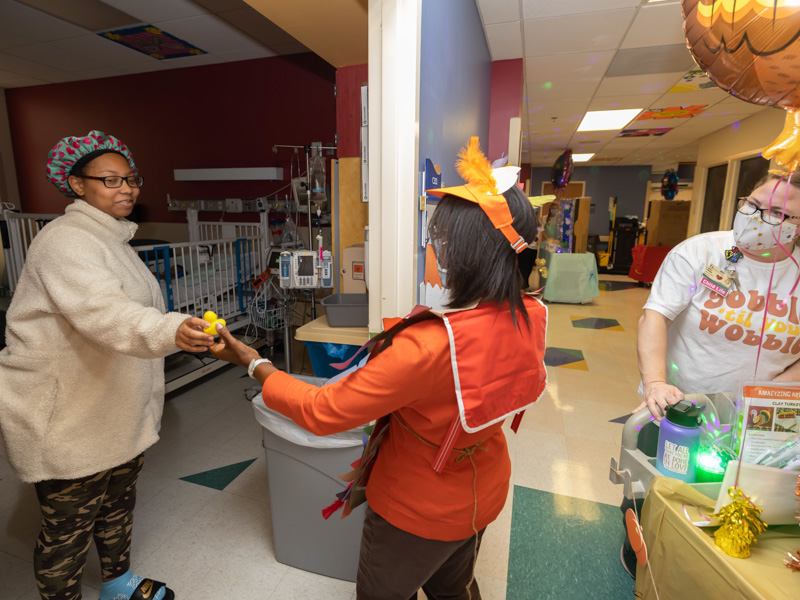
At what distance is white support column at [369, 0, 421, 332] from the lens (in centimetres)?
156

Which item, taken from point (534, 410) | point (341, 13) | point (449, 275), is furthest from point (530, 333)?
point (534, 410)

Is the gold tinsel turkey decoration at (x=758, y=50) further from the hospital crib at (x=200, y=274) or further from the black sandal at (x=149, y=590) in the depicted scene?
the hospital crib at (x=200, y=274)

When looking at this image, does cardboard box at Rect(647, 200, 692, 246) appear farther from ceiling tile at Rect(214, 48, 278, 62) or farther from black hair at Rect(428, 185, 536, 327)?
black hair at Rect(428, 185, 536, 327)

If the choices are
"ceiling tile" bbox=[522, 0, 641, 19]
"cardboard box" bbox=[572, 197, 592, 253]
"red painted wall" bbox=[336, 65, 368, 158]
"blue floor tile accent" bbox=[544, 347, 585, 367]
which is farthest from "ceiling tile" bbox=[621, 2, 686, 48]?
"cardboard box" bbox=[572, 197, 592, 253]

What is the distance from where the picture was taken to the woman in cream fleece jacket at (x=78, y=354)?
1.14 m

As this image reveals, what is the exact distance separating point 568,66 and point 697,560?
441cm

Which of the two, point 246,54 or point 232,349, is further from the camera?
point 246,54

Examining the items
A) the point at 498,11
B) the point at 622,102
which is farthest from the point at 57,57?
the point at 622,102

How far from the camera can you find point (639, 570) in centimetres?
106

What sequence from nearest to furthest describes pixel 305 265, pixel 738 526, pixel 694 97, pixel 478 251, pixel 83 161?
pixel 738 526
pixel 478 251
pixel 83 161
pixel 305 265
pixel 694 97

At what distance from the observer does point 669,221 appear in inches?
341

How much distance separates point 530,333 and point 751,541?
1.71 feet

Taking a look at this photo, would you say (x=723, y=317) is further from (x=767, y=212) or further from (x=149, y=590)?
(x=149, y=590)

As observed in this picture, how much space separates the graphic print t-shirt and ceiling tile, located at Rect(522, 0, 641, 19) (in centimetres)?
231
